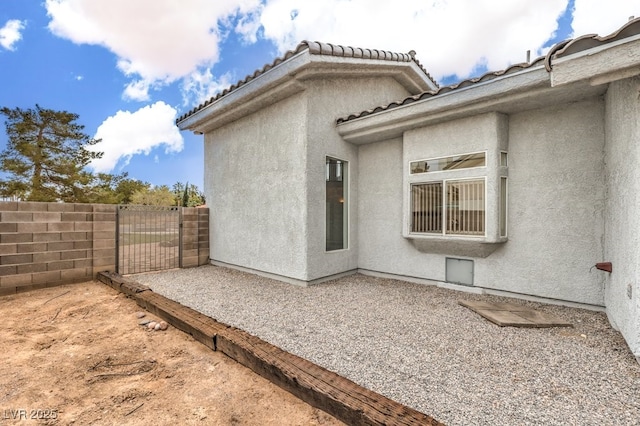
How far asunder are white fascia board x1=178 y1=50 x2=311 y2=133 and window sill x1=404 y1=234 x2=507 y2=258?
458 cm

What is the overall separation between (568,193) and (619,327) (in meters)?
2.26

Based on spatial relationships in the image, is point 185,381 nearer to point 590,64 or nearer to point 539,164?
point 590,64

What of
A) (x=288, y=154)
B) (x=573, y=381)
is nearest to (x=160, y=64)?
(x=288, y=154)

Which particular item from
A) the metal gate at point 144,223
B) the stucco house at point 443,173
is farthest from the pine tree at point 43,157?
the stucco house at point 443,173

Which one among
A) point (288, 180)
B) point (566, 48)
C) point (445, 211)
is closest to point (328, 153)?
point (288, 180)

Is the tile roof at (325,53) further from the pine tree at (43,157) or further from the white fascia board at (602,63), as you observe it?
the pine tree at (43,157)

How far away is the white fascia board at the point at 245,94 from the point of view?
5.92 metres

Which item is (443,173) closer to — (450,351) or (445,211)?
(445,211)

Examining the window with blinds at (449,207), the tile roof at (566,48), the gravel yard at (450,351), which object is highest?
the tile roof at (566,48)

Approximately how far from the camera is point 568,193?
500cm

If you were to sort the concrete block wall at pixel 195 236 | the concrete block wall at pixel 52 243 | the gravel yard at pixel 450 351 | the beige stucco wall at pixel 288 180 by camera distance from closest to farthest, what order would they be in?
the gravel yard at pixel 450 351 → the concrete block wall at pixel 52 243 → the beige stucco wall at pixel 288 180 → the concrete block wall at pixel 195 236

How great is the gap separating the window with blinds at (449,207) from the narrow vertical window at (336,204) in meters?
1.79

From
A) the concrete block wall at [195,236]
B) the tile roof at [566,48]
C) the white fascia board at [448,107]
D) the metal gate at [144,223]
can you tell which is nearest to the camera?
the tile roof at [566,48]

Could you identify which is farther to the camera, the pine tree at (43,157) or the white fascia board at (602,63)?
the pine tree at (43,157)
